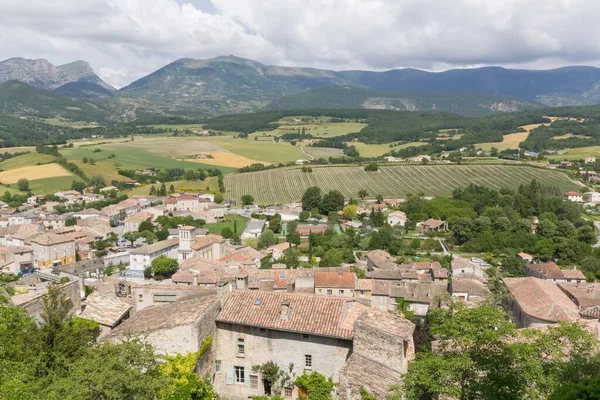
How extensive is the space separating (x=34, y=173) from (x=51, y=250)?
272 feet

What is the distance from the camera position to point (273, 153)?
19138cm

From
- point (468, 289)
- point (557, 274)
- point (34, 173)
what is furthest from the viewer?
point (34, 173)

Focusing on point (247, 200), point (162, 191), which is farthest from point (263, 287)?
point (162, 191)

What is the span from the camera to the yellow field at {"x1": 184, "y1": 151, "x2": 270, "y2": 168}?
6757 inches

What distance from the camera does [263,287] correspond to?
3850cm

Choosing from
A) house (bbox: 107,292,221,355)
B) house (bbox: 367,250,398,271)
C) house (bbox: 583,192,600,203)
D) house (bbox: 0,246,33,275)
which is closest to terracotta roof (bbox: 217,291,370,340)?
house (bbox: 107,292,221,355)

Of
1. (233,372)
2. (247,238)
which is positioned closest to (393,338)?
(233,372)

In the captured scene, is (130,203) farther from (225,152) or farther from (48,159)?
(225,152)

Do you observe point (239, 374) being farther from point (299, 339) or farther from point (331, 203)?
point (331, 203)

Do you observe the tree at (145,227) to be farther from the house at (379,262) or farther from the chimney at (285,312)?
the chimney at (285,312)

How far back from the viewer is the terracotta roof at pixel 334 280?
153 feet

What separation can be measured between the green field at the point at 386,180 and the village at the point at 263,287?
1267 cm

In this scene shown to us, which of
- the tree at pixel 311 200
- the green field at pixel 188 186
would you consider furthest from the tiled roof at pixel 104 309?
the green field at pixel 188 186

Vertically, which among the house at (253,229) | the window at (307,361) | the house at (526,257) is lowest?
the house at (526,257)
